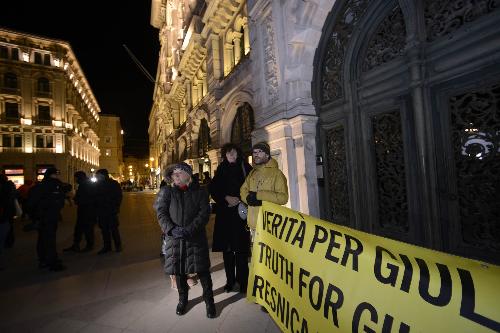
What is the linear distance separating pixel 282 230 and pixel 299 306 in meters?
0.65

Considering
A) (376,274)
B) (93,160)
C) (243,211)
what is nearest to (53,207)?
(243,211)

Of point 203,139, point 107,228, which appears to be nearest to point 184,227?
point 107,228

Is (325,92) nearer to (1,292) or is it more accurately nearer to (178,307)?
(178,307)

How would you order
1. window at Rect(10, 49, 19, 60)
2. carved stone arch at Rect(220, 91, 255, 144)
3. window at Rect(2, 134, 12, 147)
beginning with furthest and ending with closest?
window at Rect(10, 49, 19, 60) → window at Rect(2, 134, 12, 147) → carved stone arch at Rect(220, 91, 255, 144)

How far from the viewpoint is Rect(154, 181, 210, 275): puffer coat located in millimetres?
3246

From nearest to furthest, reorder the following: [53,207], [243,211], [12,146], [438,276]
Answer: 1. [438,276]
2. [243,211]
3. [53,207]
4. [12,146]

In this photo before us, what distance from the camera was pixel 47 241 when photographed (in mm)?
5379

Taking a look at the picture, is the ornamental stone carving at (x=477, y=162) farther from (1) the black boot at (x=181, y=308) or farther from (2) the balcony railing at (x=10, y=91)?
(2) the balcony railing at (x=10, y=91)

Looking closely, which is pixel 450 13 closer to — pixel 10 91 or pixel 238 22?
pixel 238 22

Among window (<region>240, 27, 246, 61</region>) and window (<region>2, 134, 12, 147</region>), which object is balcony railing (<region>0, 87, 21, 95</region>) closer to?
window (<region>2, 134, 12, 147</region>)

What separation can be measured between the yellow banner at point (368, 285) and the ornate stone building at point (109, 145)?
75.9 meters

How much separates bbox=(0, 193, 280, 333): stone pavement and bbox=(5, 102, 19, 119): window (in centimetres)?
3811

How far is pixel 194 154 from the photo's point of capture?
1705 cm

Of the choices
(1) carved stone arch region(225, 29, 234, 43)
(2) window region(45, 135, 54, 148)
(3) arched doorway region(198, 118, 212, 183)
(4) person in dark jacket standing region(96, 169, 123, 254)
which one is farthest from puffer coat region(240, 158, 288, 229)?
(2) window region(45, 135, 54, 148)
